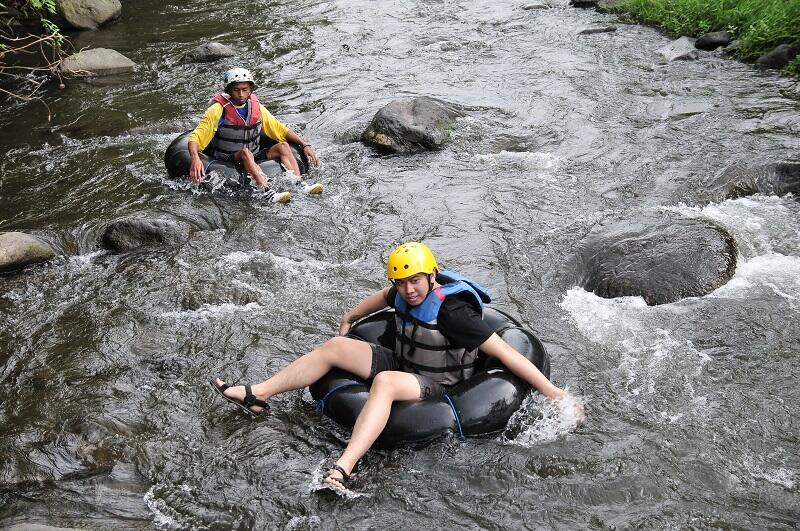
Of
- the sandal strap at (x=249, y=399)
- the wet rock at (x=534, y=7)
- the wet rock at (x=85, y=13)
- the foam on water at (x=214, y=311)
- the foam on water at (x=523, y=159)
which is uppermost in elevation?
the wet rock at (x=85, y=13)

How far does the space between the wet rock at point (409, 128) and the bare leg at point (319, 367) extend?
18.8 feet

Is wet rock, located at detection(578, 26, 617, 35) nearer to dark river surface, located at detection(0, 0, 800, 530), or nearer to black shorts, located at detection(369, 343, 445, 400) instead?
dark river surface, located at detection(0, 0, 800, 530)

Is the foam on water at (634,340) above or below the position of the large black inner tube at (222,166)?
below

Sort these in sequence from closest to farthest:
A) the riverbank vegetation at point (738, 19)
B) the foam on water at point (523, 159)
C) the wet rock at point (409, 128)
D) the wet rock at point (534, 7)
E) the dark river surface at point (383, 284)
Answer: the dark river surface at point (383, 284) < the foam on water at point (523, 159) < the wet rock at point (409, 128) < the riverbank vegetation at point (738, 19) < the wet rock at point (534, 7)

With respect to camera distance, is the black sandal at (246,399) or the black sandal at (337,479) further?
the black sandal at (246,399)

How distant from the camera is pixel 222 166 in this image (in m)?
10.1

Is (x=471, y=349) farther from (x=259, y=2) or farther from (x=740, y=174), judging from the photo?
(x=259, y=2)

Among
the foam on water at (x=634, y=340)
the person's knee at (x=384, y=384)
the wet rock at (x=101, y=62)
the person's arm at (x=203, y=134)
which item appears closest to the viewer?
the person's knee at (x=384, y=384)

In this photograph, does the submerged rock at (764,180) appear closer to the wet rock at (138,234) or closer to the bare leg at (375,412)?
the bare leg at (375,412)

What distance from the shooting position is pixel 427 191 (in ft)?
33.2

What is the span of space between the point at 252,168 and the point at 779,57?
27.6ft

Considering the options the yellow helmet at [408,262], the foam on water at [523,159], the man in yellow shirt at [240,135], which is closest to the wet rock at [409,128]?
the foam on water at [523,159]

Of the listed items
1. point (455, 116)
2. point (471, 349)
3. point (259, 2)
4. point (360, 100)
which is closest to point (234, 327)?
point (471, 349)

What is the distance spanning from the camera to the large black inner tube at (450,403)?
218 inches
